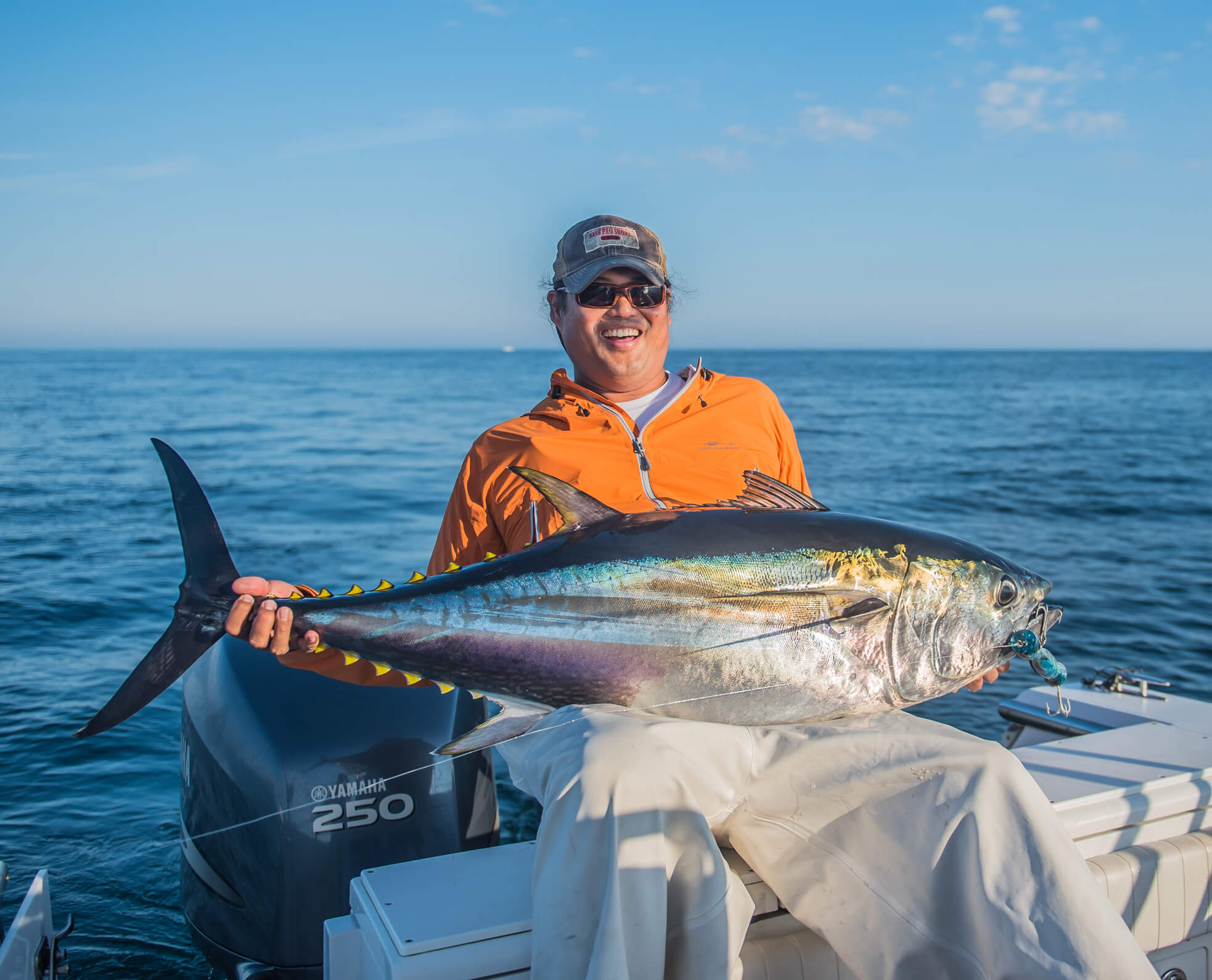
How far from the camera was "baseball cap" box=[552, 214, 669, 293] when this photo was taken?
329 cm

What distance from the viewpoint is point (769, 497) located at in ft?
8.48

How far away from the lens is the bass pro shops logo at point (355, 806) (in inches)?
112

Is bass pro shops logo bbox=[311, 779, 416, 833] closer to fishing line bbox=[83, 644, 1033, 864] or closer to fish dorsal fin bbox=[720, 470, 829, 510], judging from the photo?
fishing line bbox=[83, 644, 1033, 864]

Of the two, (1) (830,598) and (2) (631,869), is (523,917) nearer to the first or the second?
(2) (631,869)

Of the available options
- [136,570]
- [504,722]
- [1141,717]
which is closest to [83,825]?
[504,722]

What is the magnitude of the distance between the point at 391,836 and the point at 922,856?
5.42ft

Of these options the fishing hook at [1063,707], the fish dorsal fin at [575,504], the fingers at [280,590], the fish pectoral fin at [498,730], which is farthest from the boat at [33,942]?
the fishing hook at [1063,707]

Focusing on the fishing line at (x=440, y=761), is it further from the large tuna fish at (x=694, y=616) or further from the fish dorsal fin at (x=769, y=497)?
the fish dorsal fin at (x=769, y=497)

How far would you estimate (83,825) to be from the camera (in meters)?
4.46

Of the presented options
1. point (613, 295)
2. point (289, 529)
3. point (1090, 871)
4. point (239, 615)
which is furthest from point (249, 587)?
point (289, 529)

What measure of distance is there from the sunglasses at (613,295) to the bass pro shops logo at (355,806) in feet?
5.84

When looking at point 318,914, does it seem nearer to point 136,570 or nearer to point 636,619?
point 636,619

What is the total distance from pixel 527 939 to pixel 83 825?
3450mm

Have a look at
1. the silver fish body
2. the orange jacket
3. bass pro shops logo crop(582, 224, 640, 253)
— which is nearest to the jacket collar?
the orange jacket
